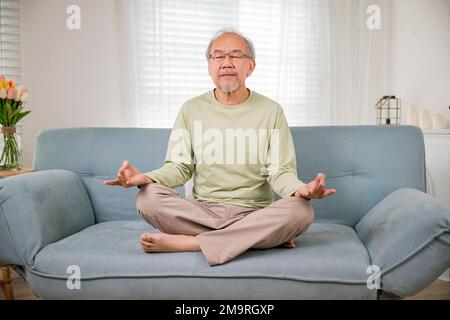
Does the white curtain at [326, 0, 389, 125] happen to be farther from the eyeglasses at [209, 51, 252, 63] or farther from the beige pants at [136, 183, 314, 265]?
the beige pants at [136, 183, 314, 265]

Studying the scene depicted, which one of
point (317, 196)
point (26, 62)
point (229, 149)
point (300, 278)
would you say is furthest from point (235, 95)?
point (26, 62)

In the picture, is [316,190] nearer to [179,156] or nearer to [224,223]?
[224,223]

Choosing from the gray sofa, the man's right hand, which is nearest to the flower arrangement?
the gray sofa

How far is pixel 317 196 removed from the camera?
1.50 m

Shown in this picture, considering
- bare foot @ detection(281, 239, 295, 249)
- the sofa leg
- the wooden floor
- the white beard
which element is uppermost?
the white beard

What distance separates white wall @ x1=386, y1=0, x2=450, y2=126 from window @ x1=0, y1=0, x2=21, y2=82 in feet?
8.72

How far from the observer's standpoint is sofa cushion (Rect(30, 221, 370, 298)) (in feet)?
4.73

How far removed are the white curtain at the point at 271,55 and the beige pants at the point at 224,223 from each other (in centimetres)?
145

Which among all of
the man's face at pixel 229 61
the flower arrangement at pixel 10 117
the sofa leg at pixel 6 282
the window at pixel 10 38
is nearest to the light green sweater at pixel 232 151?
the man's face at pixel 229 61

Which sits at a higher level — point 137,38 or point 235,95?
point 137,38

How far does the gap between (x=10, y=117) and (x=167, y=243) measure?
1198 mm

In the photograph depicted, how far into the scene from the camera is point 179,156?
192 centimetres
